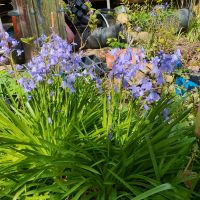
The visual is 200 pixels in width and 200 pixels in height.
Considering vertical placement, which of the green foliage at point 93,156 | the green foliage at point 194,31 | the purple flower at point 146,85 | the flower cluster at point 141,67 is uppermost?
the flower cluster at point 141,67

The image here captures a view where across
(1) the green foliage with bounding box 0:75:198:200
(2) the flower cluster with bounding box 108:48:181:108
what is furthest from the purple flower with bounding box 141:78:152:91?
(1) the green foliage with bounding box 0:75:198:200

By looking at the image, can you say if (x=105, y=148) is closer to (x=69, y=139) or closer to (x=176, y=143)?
(x=69, y=139)

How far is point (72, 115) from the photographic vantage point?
2189 millimetres

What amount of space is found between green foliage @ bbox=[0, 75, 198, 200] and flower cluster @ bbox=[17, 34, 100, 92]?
127 millimetres

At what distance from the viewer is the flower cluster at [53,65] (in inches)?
83.0

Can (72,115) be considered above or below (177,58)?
below

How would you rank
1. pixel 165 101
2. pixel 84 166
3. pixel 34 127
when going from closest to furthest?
1. pixel 84 166
2. pixel 165 101
3. pixel 34 127

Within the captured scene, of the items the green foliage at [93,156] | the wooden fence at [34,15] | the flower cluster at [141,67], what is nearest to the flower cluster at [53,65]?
the green foliage at [93,156]

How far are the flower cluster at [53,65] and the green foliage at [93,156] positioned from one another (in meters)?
0.13

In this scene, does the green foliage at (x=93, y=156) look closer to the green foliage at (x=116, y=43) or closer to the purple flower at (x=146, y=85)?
the purple flower at (x=146, y=85)

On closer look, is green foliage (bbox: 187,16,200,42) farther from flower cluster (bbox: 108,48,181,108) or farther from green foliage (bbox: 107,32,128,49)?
flower cluster (bbox: 108,48,181,108)

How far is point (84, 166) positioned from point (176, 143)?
579 millimetres

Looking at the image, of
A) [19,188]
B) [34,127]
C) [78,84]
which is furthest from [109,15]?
[19,188]

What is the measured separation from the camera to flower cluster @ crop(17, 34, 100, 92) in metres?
2.11
